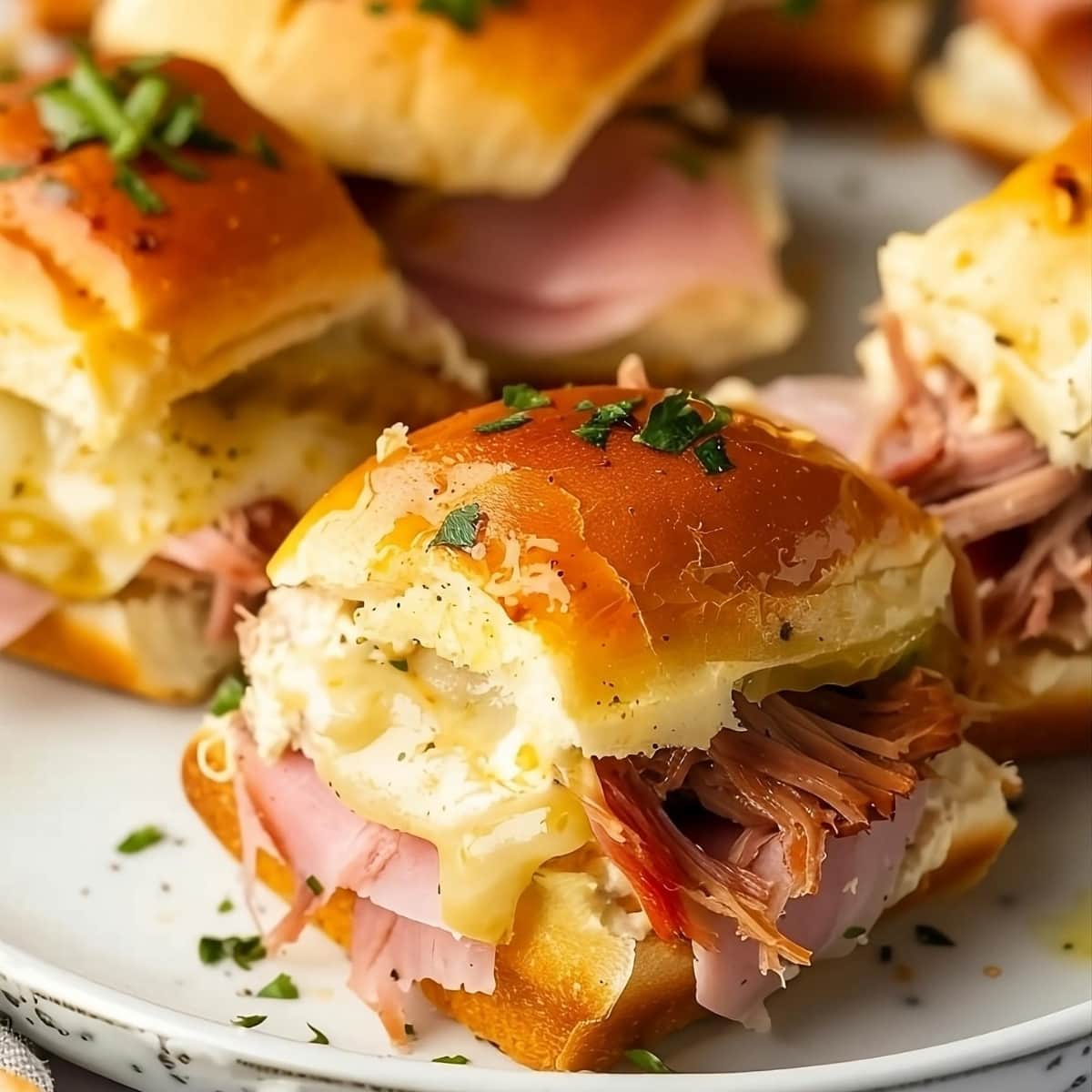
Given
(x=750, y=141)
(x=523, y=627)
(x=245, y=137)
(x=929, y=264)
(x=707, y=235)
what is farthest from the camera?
(x=750, y=141)

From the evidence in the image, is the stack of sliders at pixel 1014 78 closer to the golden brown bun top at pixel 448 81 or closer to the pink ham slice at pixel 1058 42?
the pink ham slice at pixel 1058 42

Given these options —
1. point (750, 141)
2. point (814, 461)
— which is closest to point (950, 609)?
point (814, 461)

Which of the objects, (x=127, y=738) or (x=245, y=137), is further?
(x=245, y=137)

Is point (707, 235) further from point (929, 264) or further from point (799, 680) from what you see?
point (799, 680)

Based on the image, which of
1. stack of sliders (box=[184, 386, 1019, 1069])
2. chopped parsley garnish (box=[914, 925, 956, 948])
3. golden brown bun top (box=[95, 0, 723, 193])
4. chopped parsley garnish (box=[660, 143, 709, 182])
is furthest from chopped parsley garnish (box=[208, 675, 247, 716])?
chopped parsley garnish (box=[660, 143, 709, 182])

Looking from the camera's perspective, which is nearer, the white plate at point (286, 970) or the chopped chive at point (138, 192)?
the white plate at point (286, 970)

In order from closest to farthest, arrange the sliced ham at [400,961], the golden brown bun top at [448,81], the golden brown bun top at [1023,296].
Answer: the sliced ham at [400,961], the golden brown bun top at [1023,296], the golden brown bun top at [448,81]

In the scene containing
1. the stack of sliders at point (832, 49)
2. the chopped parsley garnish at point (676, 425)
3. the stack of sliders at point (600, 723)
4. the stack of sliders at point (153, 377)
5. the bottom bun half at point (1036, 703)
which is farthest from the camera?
the stack of sliders at point (832, 49)

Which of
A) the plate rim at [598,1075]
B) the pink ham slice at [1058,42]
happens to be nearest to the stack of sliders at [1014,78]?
the pink ham slice at [1058,42]

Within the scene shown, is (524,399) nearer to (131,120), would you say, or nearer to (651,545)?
(651,545)
